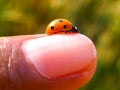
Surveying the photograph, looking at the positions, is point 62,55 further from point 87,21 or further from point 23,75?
point 87,21

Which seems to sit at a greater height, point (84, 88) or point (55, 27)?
point (55, 27)

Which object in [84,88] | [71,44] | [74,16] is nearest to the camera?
[71,44]

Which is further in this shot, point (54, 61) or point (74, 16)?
point (74, 16)

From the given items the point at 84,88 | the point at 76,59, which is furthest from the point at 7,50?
the point at 84,88

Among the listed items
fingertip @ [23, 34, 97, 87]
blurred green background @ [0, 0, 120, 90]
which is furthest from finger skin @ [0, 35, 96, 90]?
blurred green background @ [0, 0, 120, 90]

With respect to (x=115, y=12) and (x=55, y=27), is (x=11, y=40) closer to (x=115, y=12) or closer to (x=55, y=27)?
(x=55, y=27)

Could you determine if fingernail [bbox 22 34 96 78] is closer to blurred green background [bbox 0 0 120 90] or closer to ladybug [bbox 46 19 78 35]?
ladybug [bbox 46 19 78 35]

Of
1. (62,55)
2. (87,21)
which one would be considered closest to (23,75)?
(62,55)

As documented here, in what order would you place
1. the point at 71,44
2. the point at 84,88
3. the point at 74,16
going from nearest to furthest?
the point at 71,44
the point at 84,88
the point at 74,16
